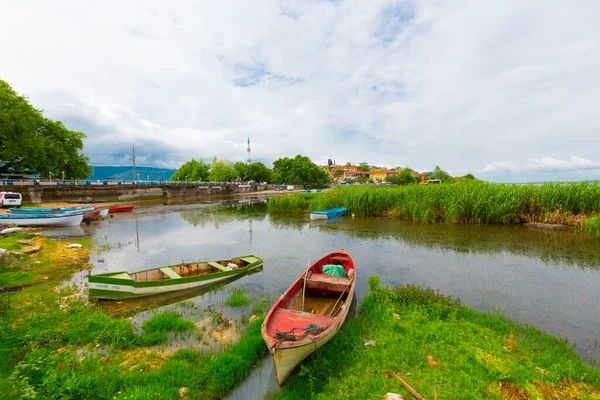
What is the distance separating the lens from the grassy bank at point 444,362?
5008 mm

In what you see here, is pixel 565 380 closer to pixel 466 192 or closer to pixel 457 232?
pixel 457 232

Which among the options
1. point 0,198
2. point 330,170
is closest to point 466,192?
point 0,198

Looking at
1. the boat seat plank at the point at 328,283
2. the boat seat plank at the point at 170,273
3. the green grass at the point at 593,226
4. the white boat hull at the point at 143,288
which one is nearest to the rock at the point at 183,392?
the boat seat plank at the point at 328,283

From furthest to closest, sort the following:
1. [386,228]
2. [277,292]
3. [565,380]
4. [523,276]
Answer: [386,228], [523,276], [277,292], [565,380]

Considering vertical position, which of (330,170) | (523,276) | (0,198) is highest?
(330,170)

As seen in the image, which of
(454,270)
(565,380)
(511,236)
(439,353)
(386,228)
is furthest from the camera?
(386,228)

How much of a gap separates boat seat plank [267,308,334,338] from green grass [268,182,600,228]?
72.7 feet

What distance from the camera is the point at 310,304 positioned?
8.45 meters

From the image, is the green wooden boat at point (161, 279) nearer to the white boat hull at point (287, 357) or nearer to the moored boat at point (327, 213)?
the white boat hull at point (287, 357)

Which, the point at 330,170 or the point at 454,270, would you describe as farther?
the point at 330,170

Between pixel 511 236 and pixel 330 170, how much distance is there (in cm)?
15447

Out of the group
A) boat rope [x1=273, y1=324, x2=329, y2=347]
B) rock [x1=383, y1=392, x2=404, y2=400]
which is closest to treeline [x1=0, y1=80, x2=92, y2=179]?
boat rope [x1=273, y1=324, x2=329, y2=347]

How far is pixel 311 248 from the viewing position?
1788 centimetres

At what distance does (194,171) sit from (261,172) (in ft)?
92.3
